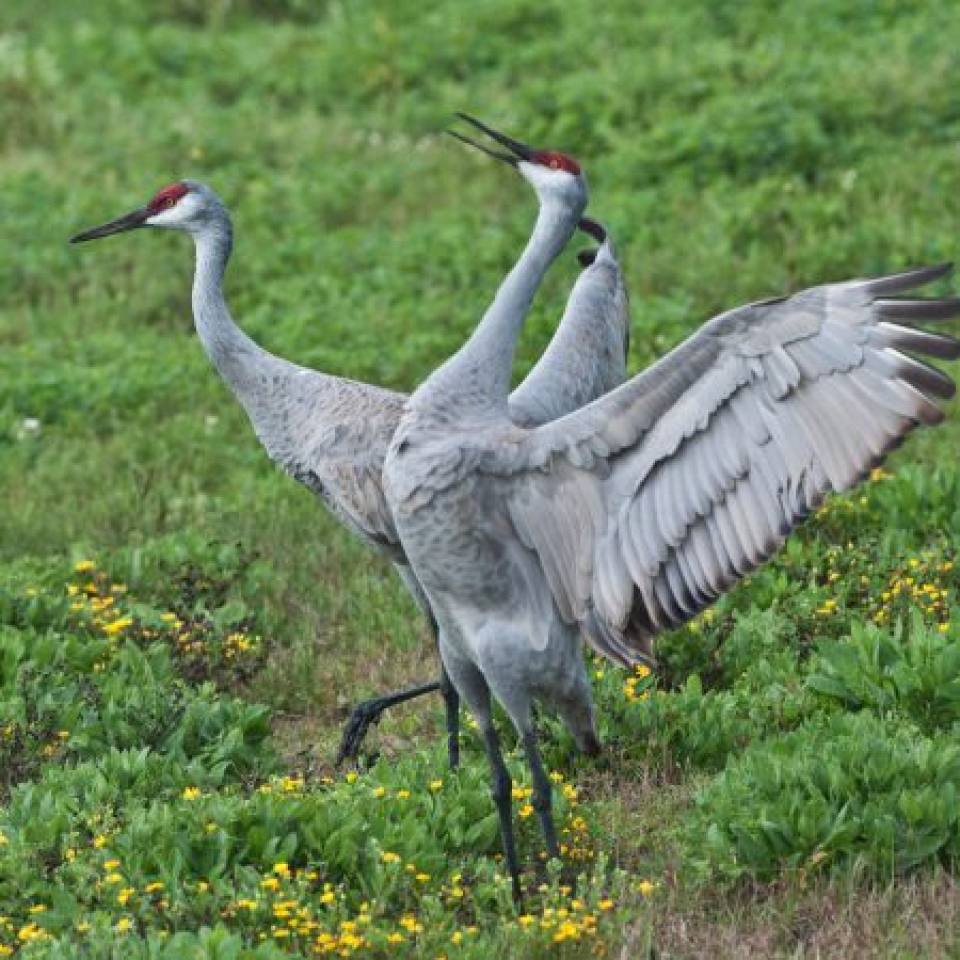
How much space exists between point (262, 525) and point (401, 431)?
2.94m

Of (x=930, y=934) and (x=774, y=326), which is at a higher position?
(x=774, y=326)

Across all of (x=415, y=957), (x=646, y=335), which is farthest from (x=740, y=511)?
(x=646, y=335)

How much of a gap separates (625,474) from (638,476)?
0.04m

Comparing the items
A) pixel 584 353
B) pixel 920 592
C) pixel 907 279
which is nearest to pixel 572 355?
pixel 584 353

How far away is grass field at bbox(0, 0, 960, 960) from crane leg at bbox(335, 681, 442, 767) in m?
0.14

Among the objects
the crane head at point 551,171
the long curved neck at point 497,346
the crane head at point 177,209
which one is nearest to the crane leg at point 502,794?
the long curved neck at point 497,346

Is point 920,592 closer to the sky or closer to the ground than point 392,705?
closer to the sky

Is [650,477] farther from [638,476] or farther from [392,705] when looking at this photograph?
[392,705]

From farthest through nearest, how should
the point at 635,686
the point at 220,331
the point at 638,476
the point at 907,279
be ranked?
the point at 220,331
the point at 635,686
the point at 638,476
the point at 907,279

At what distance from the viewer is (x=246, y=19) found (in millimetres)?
14797

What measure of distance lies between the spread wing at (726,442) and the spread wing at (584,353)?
54 centimetres

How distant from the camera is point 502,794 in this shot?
5.39 m

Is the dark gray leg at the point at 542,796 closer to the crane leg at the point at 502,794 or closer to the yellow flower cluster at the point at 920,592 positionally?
the crane leg at the point at 502,794

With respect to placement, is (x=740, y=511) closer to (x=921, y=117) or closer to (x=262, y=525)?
(x=262, y=525)
